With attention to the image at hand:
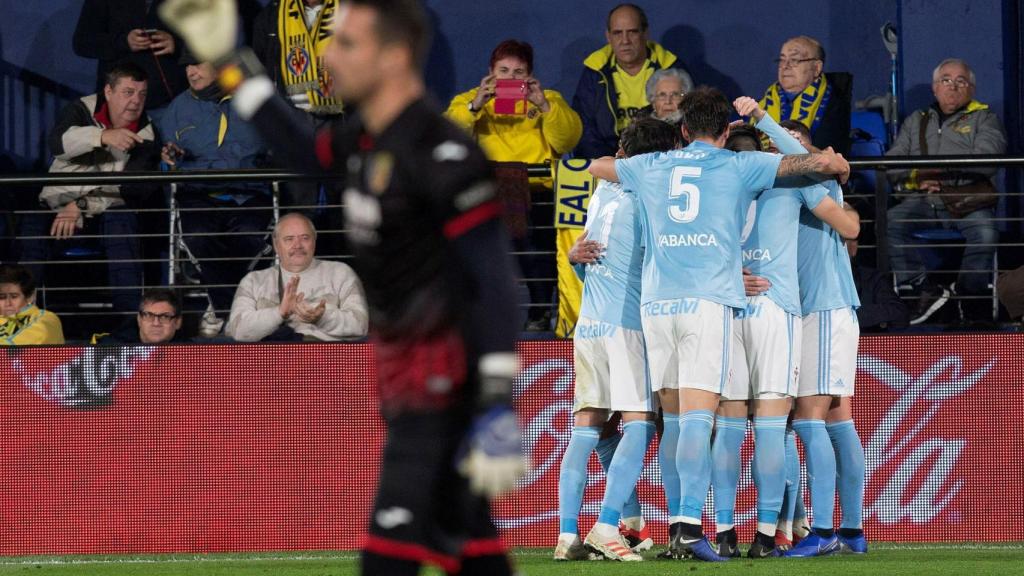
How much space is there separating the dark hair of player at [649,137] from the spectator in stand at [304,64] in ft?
10.3

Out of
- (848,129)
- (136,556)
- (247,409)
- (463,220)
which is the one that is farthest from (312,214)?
(463,220)

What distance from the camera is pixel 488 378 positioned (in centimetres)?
377

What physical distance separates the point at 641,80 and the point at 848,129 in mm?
1564

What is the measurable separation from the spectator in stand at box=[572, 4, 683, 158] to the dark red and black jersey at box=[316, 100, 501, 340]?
7.35 m

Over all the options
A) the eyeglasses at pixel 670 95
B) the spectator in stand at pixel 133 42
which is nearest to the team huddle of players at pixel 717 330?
the eyeglasses at pixel 670 95

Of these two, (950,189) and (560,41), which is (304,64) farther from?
(950,189)

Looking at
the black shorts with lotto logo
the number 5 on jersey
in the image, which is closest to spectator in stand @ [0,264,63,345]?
the number 5 on jersey

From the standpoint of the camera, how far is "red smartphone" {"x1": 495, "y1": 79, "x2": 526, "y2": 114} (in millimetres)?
10531

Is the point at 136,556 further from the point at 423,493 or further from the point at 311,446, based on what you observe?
the point at 423,493

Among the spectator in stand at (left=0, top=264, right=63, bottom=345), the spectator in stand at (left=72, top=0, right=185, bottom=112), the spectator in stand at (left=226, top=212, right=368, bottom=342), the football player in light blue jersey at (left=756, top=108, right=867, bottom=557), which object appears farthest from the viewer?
the spectator in stand at (left=72, top=0, right=185, bottom=112)

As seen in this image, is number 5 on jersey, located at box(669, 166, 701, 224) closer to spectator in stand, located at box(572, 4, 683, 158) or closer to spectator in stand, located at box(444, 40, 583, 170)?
spectator in stand, located at box(444, 40, 583, 170)

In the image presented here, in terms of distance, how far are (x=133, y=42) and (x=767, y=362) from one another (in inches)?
245

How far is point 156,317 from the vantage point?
32.6ft

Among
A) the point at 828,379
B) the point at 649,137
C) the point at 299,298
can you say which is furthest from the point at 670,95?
the point at 299,298
